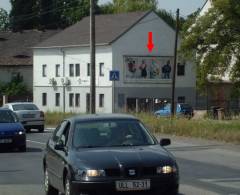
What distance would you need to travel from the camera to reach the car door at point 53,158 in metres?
12.9

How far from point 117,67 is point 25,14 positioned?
34800 millimetres

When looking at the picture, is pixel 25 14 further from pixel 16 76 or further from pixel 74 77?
pixel 74 77

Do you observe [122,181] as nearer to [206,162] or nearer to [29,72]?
[206,162]

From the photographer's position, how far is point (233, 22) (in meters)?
55.1

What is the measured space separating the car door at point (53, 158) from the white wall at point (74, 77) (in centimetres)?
5892

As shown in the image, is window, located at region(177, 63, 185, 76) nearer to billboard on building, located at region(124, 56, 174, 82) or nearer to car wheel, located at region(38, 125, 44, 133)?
billboard on building, located at region(124, 56, 174, 82)

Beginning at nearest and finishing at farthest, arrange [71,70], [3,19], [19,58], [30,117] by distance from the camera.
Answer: [30,117]
[71,70]
[19,58]
[3,19]

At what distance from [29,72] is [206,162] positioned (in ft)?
226

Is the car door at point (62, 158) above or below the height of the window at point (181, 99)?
above

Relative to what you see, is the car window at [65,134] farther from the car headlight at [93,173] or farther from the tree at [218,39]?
the tree at [218,39]

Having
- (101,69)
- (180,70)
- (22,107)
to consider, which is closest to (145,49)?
(101,69)

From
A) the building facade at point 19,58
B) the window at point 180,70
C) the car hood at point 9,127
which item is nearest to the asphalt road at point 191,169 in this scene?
the car hood at point 9,127

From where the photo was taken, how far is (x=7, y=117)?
27.5 m

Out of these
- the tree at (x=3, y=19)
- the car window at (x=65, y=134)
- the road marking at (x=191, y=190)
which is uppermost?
the tree at (x=3, y=19)
